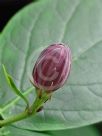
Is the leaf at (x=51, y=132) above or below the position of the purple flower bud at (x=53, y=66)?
below

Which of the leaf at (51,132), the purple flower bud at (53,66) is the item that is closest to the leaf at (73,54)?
the leaf at (51,132)

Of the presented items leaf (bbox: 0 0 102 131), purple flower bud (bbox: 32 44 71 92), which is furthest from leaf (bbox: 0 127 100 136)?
purple flower bud (bbox: 32 44 71 92)

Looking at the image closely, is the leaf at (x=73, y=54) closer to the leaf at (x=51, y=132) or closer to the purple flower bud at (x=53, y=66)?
the leaf at (x=51, y=132)

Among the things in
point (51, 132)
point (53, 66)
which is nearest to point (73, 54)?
point (51, 132)

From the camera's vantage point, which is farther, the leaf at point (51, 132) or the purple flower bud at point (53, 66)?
the leaf at point (51, 132)

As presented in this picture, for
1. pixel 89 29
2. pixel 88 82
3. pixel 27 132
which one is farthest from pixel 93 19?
pixel 27 132

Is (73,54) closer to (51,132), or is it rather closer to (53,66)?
(51,132)

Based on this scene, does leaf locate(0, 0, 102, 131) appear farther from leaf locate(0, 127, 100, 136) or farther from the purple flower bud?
the purple flower bud
